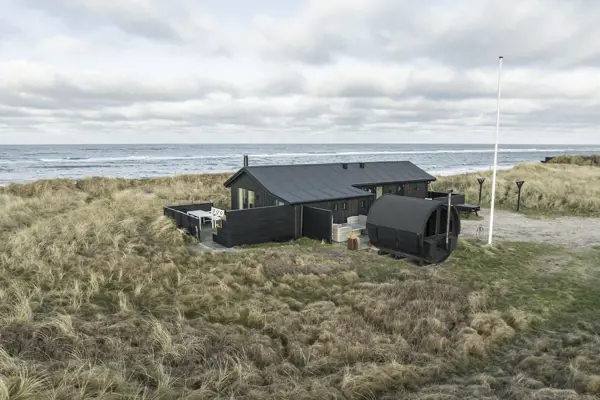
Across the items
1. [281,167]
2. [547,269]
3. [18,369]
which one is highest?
[281,167]

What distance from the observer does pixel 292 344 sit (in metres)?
8.82

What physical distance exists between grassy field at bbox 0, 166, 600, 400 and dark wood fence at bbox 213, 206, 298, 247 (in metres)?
1.26

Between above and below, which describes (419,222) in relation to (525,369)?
above

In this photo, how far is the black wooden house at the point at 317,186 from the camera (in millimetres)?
20422

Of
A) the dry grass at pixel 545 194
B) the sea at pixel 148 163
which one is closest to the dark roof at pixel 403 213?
the dry grass at pixel 545 194

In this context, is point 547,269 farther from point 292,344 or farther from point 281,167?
point 281,167

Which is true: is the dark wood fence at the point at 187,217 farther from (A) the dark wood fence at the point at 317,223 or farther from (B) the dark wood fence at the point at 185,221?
(A) the dark wood fence at the point at 317,223

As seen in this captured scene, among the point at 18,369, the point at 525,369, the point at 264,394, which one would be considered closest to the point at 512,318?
the point at 525,369

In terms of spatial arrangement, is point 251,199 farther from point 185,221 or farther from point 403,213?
point 403,213

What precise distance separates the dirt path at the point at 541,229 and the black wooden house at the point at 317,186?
5716 millimetres

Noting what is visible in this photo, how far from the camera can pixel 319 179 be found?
22.7 metres

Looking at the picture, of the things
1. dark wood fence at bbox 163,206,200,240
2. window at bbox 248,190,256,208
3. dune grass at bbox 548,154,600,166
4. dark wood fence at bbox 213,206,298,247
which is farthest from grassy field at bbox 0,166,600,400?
dune grass at bbox 548,154,600,166

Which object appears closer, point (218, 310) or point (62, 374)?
point (62, 374)

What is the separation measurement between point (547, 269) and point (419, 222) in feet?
17.4
